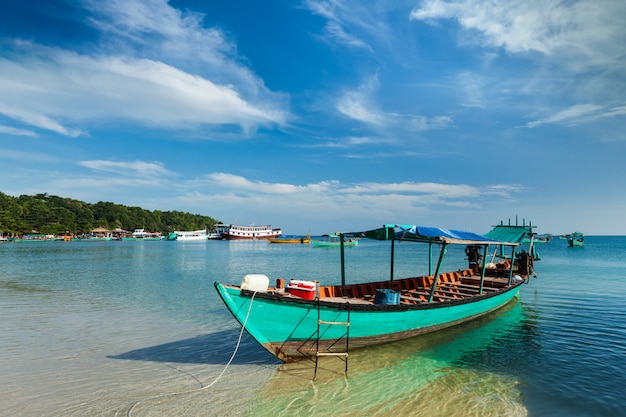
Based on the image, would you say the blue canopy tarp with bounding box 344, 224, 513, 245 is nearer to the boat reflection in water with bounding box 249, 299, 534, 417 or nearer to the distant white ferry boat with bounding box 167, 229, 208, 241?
the boat reflection in water with bounding box 249, 299, 534, 417

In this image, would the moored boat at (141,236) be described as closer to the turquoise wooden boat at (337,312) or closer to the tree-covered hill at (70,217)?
the tree-covered hill at (70,217)

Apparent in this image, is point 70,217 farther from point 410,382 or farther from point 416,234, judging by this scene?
point 410,382

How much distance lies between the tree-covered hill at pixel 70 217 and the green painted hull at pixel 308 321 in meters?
134

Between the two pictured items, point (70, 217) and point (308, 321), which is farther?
point (70, 217)

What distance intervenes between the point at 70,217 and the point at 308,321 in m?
152

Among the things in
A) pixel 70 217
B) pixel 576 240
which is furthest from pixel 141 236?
pixel 576 240

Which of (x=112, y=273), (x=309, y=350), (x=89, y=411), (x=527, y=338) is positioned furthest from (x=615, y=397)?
(x=112, y=273)

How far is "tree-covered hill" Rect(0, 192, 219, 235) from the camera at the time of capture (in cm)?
11338

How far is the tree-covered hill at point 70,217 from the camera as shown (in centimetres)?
11338

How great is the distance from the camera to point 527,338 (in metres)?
13.7

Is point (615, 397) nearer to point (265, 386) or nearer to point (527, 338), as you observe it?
point (527, 338)

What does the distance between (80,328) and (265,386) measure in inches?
384

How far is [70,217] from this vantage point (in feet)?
430

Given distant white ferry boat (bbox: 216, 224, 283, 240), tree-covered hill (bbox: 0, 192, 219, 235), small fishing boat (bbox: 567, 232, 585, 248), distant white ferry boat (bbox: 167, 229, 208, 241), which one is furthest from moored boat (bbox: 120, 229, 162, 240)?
small fishing boat (bbox: 567, 232, 585, 248)
